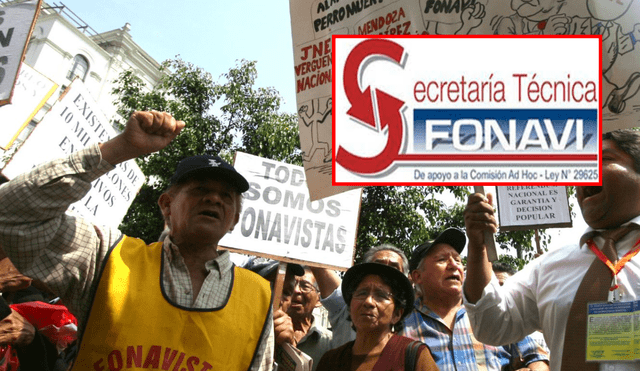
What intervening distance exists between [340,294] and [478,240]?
1.96 m

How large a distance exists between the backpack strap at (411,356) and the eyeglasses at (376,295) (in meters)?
0.35

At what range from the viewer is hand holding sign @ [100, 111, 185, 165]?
193 cm

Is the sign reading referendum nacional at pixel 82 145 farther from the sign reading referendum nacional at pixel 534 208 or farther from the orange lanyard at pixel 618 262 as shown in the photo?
the orange lanyard at pixel 618 262

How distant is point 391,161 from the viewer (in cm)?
242

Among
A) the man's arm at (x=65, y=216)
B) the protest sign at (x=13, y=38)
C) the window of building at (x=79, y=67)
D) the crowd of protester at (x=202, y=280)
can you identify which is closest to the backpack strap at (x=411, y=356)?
the crowd of protester at (x=202, y=280)

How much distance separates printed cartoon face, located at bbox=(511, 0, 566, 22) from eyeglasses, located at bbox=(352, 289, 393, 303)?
5.11ft

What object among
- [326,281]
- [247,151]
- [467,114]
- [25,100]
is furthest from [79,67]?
[467,114]

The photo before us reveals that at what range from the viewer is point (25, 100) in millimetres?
5758

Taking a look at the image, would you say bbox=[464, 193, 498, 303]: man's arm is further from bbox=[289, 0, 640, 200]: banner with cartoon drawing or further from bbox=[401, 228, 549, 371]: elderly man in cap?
bbox=[401, 228, 549, 371]: elderly man in cap

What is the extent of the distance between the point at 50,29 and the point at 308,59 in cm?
2521

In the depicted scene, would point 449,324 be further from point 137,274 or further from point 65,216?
point 65,216

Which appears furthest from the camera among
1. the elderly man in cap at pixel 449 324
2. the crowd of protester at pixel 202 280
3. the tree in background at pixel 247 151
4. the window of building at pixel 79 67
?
the window of building at pixel 79 67

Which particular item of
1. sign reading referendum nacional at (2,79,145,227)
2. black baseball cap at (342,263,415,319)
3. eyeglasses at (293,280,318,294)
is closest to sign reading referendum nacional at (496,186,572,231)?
eyeglasses at (293,280,318,294)

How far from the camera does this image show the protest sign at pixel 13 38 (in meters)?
4.58
